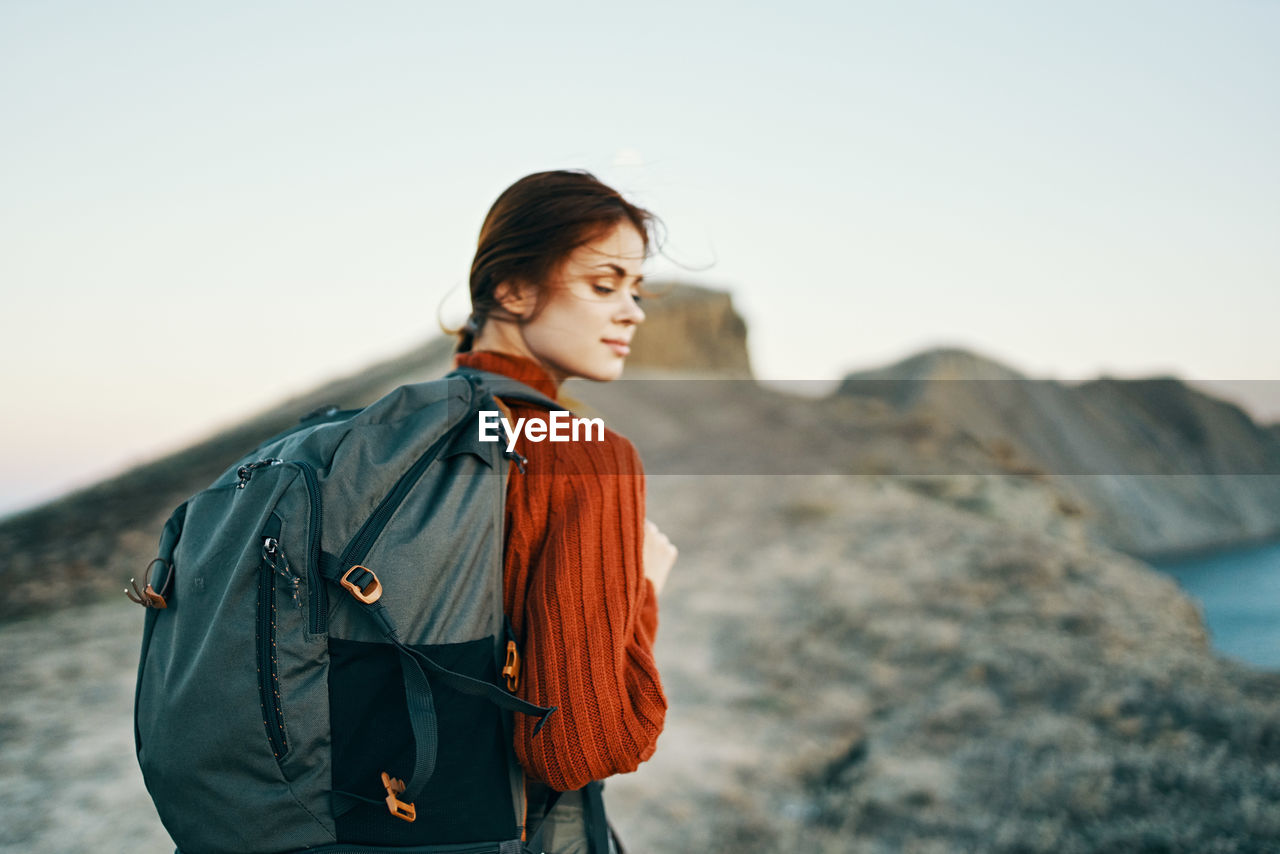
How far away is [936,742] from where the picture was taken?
13.7 feet

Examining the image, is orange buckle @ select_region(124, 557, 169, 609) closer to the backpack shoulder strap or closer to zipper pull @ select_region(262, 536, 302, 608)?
zipper pull @ select_region(262, 536, 302, 608)

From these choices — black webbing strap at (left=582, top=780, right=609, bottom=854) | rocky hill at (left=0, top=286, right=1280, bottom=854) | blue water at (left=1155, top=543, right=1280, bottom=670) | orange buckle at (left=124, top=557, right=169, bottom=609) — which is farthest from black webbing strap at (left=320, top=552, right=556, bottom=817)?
blue water at (left=1155, top=543, right=1280, bottom=670)

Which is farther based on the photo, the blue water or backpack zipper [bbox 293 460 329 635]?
the blue water

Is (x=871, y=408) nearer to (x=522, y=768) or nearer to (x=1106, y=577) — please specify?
(x=1106, y=577)

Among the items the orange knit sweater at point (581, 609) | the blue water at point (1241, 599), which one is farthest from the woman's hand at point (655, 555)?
the blue water at point (1241, 599)

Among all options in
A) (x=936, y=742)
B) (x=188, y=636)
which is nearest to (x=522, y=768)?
(x=188, y=636)

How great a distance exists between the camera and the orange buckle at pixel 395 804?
103 cm

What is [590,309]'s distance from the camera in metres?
1.46

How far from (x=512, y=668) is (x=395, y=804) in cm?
23

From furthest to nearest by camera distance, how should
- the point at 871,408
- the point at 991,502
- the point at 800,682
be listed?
1. the point at 871,408
2. the point at 991,502
3. the point at 800,682

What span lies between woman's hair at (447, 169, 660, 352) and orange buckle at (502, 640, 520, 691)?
63cm

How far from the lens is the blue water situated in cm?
641

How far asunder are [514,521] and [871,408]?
1476 centimetres

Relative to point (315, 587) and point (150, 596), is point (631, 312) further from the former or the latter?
point (150, 596)
